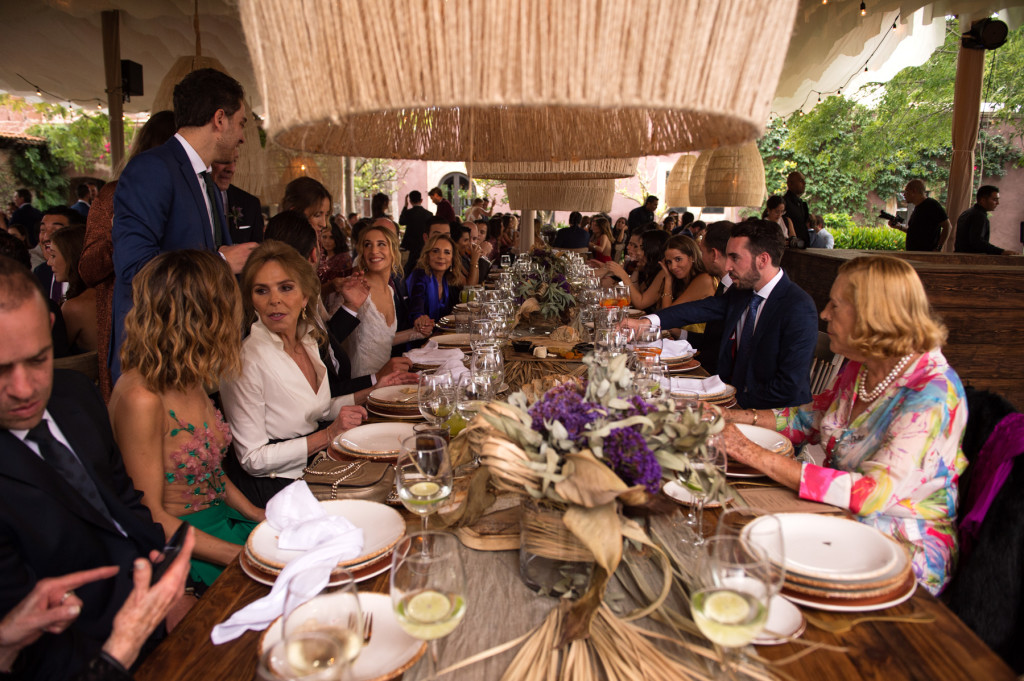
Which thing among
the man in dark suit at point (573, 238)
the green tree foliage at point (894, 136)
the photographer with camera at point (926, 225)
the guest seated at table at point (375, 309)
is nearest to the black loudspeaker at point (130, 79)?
the guest seated at table at point (375, 309)

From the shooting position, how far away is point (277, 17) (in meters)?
0.68

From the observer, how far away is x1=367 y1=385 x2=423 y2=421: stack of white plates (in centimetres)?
224

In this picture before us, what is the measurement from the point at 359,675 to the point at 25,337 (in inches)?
33.4

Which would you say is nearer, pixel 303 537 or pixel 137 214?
pixel 303 537

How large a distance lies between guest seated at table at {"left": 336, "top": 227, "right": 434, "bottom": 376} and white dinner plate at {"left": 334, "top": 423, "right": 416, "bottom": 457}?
1638mm

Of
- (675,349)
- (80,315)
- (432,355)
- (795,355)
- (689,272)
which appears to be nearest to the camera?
(795,355)

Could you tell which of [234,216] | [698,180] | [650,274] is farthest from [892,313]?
[698,180]

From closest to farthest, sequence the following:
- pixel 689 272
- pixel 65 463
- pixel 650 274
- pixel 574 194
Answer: pixel 65 463
pixel 689 272
pixel 574 194
pixel 650 274

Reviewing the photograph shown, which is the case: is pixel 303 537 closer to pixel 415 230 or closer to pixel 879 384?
pixel 879 384

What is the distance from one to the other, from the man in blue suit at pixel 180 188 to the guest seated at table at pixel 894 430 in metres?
2.06

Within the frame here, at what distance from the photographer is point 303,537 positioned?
51.6 inches

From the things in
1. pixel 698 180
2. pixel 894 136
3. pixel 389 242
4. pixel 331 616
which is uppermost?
pixel 894 136

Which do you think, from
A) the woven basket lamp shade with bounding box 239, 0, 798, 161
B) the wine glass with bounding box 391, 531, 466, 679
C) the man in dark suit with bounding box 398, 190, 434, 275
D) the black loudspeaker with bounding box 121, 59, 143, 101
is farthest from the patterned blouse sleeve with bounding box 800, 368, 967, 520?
the man in dark suit with bounding box 398, 190, 434, 275

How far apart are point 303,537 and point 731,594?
792 mm
